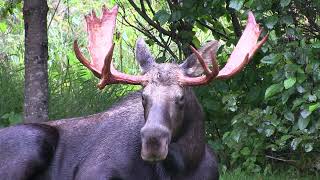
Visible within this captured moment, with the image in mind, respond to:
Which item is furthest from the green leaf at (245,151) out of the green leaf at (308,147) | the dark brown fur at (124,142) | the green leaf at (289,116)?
the dark brown fur at (124,142)

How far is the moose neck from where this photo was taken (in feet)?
20.5

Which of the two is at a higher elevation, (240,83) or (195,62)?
(195,62)

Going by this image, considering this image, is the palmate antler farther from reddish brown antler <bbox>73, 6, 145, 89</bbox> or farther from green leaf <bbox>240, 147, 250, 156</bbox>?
green leaf <bbox>240, 147, 250, 156</bbox>

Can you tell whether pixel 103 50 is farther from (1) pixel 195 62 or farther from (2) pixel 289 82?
(2) pixel 289 82

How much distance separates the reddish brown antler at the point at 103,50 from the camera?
6094 millimetres

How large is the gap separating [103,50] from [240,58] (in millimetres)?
974

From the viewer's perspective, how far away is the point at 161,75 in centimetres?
600

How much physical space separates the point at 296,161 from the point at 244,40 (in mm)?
2811

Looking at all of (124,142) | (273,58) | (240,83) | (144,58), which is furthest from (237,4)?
(240,83)

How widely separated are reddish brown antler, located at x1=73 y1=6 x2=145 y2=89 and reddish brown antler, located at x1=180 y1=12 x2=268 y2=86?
381mm

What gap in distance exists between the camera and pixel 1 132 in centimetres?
717

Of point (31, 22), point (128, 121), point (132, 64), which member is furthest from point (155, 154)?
point (132, 64)

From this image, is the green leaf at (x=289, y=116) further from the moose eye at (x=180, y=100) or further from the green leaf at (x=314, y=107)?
the moose eye at (x=180, y=100)

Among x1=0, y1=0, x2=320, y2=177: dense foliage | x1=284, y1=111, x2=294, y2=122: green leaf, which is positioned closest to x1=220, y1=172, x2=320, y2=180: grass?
x1=0, y1=0, x2=320, y2=177: dense foliage
